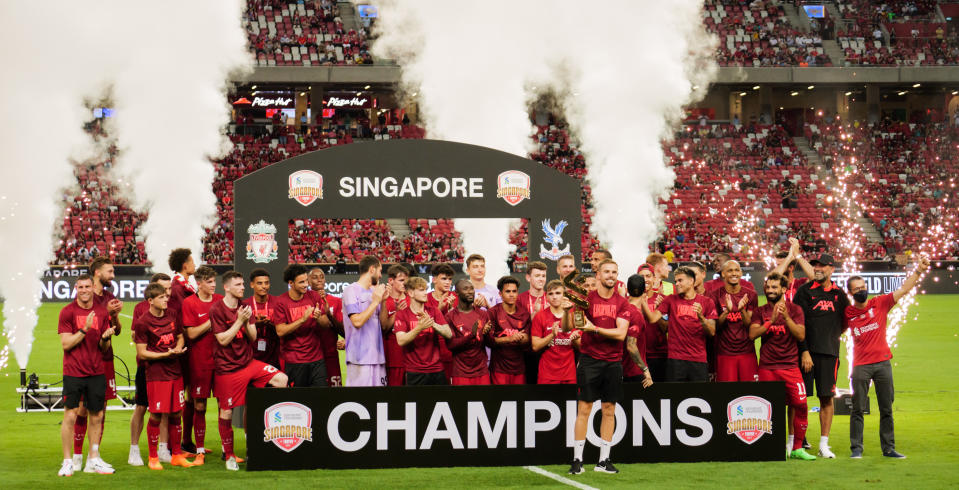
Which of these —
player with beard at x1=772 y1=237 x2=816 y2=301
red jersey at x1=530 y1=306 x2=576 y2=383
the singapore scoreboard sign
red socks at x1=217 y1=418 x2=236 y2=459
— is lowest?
red socks at x1=217 y1=418 x2=236 y2=459

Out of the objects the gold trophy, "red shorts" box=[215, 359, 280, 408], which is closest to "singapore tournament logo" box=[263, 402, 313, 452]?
"red shorts" box=[215, 359, 280, 408]

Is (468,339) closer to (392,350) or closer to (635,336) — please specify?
(392,350)

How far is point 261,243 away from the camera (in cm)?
1399

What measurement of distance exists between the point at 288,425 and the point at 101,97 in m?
19.2

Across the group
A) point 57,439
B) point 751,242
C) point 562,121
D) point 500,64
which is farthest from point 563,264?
point 562,121

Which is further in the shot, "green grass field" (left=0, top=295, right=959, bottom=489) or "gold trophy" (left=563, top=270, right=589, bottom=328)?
"gold trophy" (left=563, top=270, right=589, bottom=328)

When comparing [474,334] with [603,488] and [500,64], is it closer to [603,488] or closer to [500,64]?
[603,488]

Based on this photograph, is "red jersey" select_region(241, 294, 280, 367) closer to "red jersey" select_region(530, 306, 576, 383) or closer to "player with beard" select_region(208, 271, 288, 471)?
"player with beard" select_region(208, 271, 288, 471)

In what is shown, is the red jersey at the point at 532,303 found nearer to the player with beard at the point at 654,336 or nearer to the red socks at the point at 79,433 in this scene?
the player with beard at the point at 654,336

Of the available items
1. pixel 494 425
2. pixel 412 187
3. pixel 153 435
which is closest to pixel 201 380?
pixel 153 435

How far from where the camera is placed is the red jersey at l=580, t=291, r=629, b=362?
→ 10.3 metres

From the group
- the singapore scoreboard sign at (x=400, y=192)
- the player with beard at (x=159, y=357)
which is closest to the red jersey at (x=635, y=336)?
the singapore scoreboard sign at (x=400, y=192)

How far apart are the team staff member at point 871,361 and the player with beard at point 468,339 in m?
3.74

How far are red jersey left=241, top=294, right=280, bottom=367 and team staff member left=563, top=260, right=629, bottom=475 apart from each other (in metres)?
3.02
